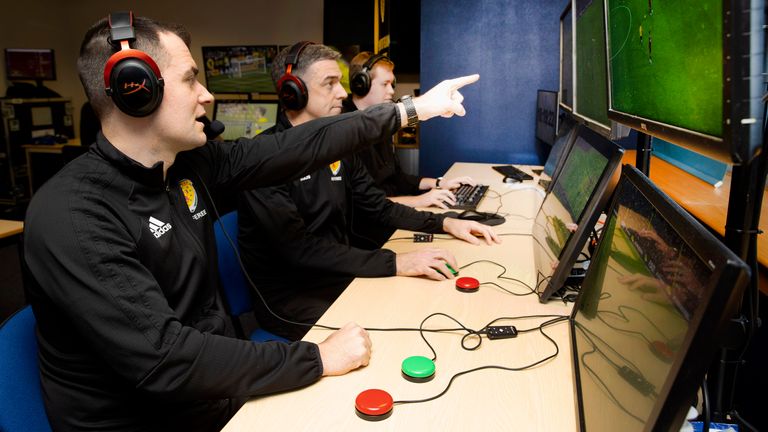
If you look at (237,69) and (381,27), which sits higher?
(381,27)

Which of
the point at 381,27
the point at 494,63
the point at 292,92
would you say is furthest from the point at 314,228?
the point at 381,27

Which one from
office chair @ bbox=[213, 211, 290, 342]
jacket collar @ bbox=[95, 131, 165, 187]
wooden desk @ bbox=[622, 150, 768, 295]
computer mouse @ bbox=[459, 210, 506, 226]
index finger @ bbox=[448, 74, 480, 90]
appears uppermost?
index finger @ bbox=[448, 74, 480, 90]

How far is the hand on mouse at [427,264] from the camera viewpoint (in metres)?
1.36

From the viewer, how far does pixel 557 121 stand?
2.65 m

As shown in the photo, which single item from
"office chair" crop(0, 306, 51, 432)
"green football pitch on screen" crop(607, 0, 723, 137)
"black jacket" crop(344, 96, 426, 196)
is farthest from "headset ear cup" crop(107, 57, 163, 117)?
"black jacket" crop(344, 96, 426, 196)

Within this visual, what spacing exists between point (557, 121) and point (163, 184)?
6.82 ft

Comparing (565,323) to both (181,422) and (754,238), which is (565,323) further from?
(181,422)

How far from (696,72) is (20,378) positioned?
3.76 feet

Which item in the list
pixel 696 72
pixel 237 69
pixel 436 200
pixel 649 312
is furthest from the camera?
pixel 237 69

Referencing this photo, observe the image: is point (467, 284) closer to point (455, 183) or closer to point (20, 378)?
point (20, 378)

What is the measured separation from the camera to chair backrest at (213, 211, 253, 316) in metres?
1.57

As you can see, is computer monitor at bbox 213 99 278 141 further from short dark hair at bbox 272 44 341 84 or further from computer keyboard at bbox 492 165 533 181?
short dark hair at bbox 272 44 341 84

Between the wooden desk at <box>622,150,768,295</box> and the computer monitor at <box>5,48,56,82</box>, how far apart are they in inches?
251

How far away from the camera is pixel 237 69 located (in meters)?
4.95
